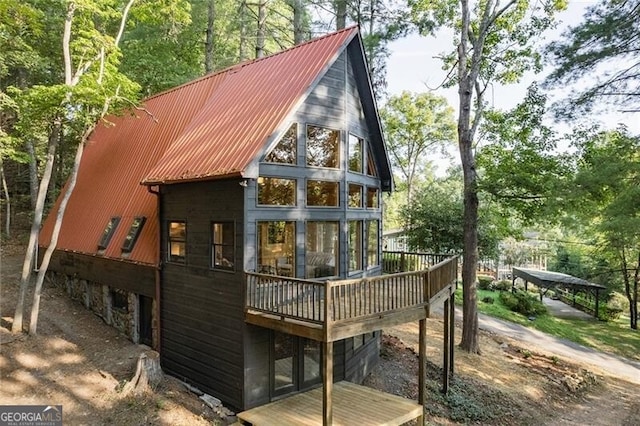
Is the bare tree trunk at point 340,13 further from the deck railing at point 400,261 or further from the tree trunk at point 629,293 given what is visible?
the tree trunk at point 629,293

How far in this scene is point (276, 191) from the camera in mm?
9352

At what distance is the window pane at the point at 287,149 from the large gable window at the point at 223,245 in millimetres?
1928

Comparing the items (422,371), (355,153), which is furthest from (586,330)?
(355,153)

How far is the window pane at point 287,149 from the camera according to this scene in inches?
369

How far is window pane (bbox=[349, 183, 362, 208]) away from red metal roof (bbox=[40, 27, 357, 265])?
10.7 feet

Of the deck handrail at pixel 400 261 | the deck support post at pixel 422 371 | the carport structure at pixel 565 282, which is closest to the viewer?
the deck support post at pixel 422 371

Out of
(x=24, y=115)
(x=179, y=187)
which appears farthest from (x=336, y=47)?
(x=24, y=115)

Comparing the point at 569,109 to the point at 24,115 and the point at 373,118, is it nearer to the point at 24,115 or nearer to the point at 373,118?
the point at 373,118

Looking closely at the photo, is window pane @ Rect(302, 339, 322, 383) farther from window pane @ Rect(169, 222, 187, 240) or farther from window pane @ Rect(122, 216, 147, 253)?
window pane @ Rect(122, 216, 147, 253)

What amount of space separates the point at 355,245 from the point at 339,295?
3840mm

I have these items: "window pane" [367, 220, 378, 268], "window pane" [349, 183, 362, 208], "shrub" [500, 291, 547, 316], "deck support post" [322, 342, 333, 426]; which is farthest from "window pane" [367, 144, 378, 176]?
"shrub" [500, 291, 547, 316]

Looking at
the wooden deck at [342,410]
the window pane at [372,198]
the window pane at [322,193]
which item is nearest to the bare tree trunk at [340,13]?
the window pane at [372,198]

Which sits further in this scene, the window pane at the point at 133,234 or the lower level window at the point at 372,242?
the lower level window at the point at 372,242

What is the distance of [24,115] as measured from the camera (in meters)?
11.7
